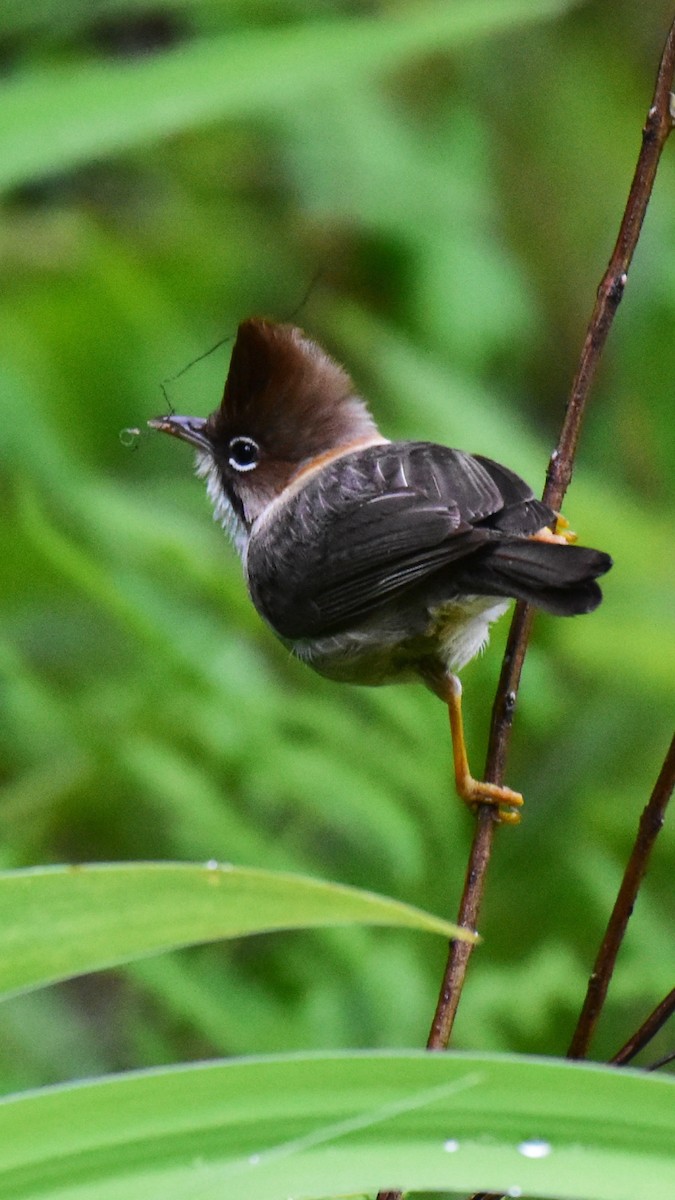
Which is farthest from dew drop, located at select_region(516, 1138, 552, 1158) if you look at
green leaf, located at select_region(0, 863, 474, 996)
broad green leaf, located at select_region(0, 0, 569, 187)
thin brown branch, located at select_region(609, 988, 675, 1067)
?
broad green leaf, located at select_region(0, 0, 569, 187)

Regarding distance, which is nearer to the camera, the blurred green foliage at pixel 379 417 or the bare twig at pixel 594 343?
the bare twig at pixel 594 343

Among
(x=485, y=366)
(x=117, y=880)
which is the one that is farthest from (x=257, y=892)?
(x=485, y=366)

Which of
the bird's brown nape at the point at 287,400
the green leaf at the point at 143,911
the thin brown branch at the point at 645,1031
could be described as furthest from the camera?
the bird's brown nape at the point at 287,400

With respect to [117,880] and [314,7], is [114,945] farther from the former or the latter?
[314,7]

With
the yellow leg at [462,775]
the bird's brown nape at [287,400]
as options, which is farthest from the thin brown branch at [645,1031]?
the bird's brown nape at [287,400]

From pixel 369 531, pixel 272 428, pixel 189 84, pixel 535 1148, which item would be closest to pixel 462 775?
pixel 369 531

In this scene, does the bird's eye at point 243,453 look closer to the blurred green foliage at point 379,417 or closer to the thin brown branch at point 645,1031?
the blurred green foliage at point 379,417

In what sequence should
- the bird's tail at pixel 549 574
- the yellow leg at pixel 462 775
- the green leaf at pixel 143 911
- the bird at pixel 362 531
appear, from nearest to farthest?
1. the green leaf at pixel 143 911
2. the bird's tail at pixel 549 574
3. the bird at pixel 362 531
4. the yellow leg at pixel 462 775

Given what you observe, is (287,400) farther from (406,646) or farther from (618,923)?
(618,923)
